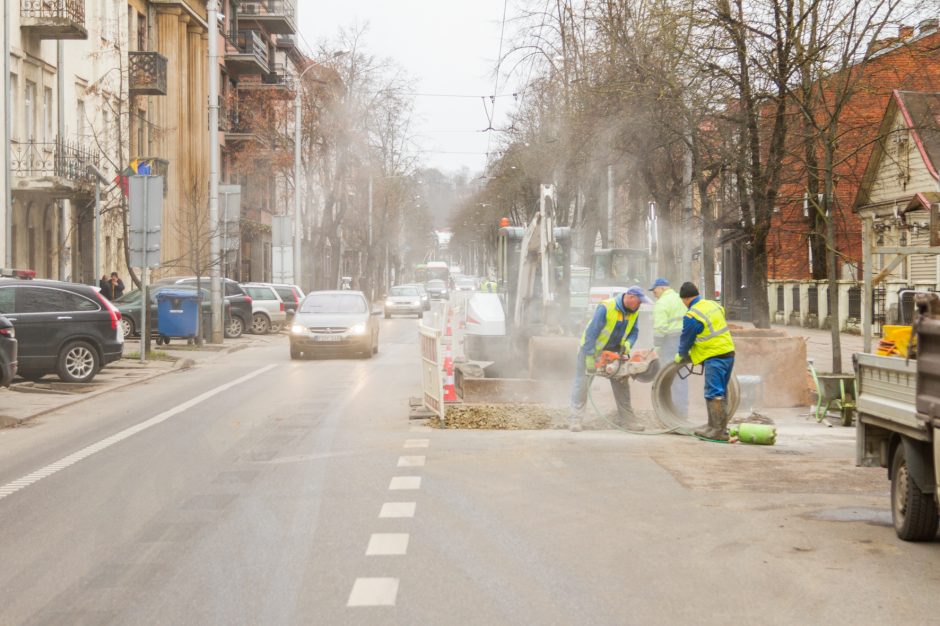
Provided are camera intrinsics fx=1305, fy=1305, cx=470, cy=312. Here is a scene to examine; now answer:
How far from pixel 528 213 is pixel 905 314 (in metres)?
53.9

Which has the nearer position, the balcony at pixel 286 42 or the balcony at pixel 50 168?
the balcony at pixel 50 168

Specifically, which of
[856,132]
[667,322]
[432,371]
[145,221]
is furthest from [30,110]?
[667,322]

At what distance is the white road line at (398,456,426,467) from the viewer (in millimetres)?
11016

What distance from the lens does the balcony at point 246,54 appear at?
61438 millimetres

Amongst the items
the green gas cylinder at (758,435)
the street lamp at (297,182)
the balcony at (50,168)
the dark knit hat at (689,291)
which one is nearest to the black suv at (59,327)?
the dark knit hat at (689,291)

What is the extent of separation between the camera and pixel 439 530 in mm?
8023

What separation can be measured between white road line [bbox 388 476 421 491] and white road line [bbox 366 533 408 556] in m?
1.83

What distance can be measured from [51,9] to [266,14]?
33.3 m

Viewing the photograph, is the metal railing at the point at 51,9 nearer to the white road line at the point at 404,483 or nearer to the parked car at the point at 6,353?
the parked car at the point at 6,353

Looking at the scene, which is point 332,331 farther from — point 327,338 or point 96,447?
point 96,447

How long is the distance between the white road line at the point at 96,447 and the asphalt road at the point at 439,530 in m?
0.06

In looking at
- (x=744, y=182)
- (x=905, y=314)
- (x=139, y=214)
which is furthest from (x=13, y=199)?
(x=905, y=314)

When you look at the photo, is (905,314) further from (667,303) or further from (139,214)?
(139,214)

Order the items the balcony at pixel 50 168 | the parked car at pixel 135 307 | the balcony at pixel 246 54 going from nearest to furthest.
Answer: the parked car at pixel 135 307, the balcony at pixel 50 168, the balcony at pixel 246 54
